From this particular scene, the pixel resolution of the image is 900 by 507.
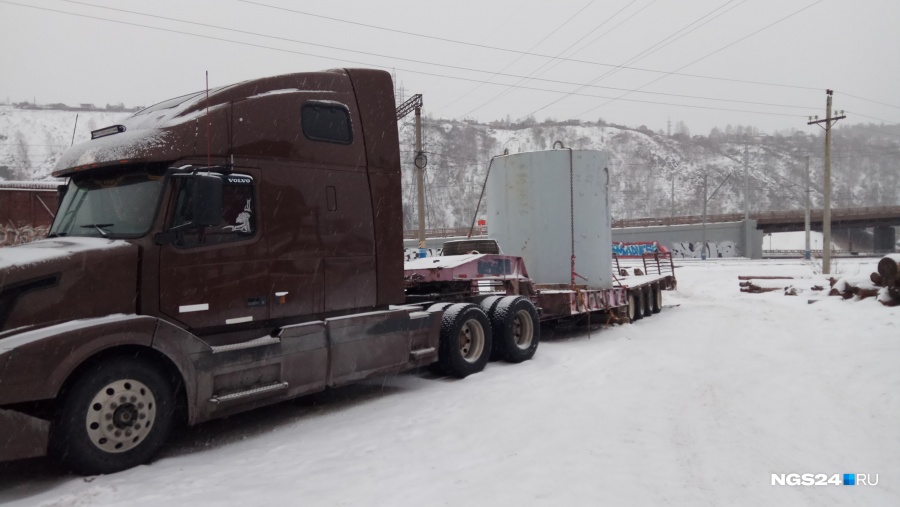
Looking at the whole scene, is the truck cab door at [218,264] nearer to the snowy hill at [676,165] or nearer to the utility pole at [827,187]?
the utility pole at [827,187]

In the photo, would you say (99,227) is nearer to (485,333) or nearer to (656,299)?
(485,333)

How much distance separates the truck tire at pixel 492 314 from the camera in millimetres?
9438

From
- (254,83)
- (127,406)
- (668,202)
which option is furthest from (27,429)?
(668,202)

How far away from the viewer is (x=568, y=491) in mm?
4293

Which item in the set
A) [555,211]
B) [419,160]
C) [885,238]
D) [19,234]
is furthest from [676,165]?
[19,234]

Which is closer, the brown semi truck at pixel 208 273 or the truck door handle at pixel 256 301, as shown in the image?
the brown semi truck at pixel 208 273

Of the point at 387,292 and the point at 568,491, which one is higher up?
the point at 387,292

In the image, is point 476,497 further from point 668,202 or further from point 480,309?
point 668,202

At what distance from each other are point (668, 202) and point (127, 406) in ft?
447

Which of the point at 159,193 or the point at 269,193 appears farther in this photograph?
the point at 269,193

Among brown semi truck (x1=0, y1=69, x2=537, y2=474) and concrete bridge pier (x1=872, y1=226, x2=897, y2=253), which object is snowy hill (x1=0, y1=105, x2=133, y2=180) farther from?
concrete bridge pier (x1=872, y1=226, x2=897, y2=253)

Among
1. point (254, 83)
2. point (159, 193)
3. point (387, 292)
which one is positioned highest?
point (254, 83)

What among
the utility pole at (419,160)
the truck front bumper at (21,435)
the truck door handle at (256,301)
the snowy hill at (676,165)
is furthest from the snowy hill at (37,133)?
the truck front bumper at (21,435)

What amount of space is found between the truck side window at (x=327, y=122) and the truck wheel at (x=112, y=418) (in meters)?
3.05
